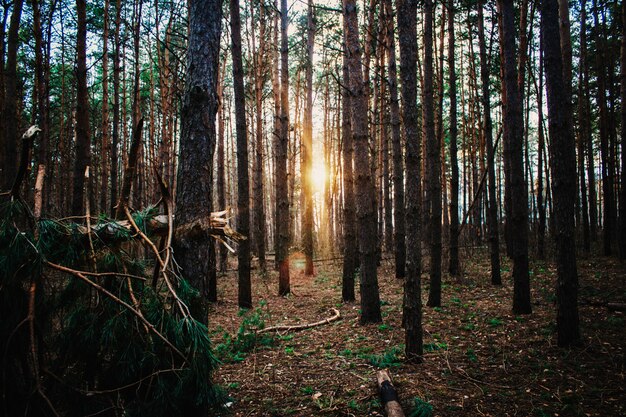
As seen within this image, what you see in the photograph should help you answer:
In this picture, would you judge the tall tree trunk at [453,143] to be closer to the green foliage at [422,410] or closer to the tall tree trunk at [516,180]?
the tall tree trunk at [516,180]

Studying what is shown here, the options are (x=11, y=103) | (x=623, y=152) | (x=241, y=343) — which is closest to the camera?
(x=241, y=343)

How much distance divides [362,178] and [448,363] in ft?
10.9

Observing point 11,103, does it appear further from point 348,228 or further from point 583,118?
point 583,118

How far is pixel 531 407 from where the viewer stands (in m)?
3.13

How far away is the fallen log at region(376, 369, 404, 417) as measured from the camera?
2971 mm

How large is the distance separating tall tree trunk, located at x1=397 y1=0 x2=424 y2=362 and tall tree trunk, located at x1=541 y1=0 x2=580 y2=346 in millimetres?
1888

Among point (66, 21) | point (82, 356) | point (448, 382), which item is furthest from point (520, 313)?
point (66, 21)

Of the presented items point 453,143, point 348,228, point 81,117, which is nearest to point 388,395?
point 348,228

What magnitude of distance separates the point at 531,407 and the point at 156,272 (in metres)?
3.81

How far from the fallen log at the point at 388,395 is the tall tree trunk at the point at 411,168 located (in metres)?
0.71

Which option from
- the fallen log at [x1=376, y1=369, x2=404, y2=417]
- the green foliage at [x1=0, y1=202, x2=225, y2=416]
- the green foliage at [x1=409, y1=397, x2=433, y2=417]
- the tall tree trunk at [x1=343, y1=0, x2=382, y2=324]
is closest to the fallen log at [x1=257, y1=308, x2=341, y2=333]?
the tall tree trunk at [x1=343, y1=0, x2=382, y2=324]

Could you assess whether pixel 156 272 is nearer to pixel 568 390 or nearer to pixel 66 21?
pixel 568 390

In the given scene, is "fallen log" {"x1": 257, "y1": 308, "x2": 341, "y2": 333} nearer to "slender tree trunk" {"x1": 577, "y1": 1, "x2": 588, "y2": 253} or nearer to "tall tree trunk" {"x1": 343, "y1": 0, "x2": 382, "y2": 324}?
"tall tree trunk" {"x1": 343, "y1": 0, "x2": 382, "y2": 324}

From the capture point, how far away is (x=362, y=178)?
607 cm
